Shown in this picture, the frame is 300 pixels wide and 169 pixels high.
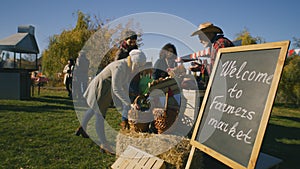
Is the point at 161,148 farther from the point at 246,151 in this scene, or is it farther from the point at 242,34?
the point at 242,34

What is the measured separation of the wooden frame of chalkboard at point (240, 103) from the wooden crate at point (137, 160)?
294mm

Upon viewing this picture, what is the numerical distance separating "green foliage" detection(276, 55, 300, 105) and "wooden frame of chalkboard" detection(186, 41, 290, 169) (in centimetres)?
998

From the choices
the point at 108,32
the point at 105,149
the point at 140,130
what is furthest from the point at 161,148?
the point at 108,32

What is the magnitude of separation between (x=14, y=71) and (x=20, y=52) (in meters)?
1.83

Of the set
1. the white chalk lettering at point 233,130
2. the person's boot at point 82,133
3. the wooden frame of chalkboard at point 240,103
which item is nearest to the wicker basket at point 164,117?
the wooden frame of chalkboard at point 240,103

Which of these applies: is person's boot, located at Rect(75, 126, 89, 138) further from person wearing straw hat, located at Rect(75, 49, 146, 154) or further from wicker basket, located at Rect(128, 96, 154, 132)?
wicker basket, located at Rect(128, 96, 154, 132)

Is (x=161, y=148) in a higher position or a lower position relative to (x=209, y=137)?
lower

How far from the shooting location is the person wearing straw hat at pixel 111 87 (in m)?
2.62

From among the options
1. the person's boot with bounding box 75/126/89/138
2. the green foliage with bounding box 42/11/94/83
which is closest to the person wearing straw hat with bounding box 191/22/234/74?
the person's boot with bounding box 75/126/89/138

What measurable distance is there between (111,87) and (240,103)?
1631 mm

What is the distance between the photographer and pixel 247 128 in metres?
1.71

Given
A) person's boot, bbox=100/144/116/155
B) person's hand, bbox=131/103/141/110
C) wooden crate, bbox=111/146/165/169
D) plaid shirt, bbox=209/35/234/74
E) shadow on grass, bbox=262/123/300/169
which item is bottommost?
person's boot, bbox=100/144/116/155

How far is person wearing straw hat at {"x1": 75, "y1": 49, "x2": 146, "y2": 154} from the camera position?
2.62 m

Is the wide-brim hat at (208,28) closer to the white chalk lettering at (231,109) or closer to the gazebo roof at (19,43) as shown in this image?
the white chalk lettering at (231,109)
